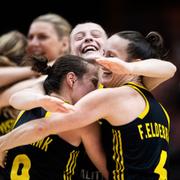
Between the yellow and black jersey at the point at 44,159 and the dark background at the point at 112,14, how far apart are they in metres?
3.40

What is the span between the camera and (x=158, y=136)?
2709 mm

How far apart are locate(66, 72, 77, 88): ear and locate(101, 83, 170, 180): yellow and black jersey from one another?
0.28 metres

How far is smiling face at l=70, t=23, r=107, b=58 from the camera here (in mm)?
3150

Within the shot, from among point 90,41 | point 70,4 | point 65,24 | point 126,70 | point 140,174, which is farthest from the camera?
point 70,4

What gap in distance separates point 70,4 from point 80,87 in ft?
12.2

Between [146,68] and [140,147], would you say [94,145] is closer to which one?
[140,147]

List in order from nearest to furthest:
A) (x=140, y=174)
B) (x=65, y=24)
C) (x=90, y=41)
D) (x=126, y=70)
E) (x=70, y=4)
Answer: (x=126, y=70)
(x=140, y=174)
(x=90, y=41)
(x=65, y=24)
(x=70, y=4)

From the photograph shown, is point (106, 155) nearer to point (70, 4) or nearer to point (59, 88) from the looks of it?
point (59, 88)

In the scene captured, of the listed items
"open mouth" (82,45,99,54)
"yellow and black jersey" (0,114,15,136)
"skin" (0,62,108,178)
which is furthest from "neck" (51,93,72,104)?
"yellow and black jersey" (0,114,15,136)

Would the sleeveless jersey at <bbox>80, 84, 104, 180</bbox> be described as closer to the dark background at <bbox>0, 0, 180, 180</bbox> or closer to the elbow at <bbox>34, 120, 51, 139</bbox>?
the elbow at <bbox>34, 120, 51, 139</bbox>

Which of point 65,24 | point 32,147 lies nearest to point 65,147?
point 32,147

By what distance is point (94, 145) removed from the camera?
8.91 feet

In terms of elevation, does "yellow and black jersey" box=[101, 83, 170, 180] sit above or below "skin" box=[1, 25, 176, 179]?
below

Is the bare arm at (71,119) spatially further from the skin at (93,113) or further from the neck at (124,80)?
the neck at (124,80)
